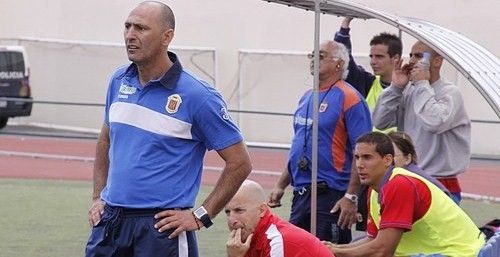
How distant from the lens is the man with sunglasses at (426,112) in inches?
322

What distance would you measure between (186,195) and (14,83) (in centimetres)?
2116

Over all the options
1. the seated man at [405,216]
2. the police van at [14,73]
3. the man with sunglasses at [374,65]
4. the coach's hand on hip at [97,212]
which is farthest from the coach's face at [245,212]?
the police van at [14,73]

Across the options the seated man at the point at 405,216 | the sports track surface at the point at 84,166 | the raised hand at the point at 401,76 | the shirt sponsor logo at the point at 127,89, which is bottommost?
the sports track surface at the point at 84,166

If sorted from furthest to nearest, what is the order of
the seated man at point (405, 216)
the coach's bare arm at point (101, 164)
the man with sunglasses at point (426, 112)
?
the man with sunglasses at point (426, 112), the seated man at point (405, 216), the coach's bare arm at point (101, 164)

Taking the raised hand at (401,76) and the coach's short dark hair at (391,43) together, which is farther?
the coach's short dark hair at (391,43)

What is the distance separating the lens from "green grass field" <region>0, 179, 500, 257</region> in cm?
1106

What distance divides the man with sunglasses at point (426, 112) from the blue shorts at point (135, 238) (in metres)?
2.84

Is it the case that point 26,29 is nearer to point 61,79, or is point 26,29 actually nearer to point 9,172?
point 61,79

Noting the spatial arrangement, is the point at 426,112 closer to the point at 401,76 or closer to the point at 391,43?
the point at 401,76

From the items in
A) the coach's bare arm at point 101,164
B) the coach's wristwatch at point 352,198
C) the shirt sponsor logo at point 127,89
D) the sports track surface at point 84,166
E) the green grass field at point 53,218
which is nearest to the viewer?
the shirt sponsor logo at point 127,89

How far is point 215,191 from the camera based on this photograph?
572 centimetres

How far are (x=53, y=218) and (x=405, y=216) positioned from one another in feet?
23.3

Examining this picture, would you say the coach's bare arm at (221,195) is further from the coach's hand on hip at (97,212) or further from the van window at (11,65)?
the van window at (11,65)

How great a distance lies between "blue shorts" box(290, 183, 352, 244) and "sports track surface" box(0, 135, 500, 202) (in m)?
8.00
